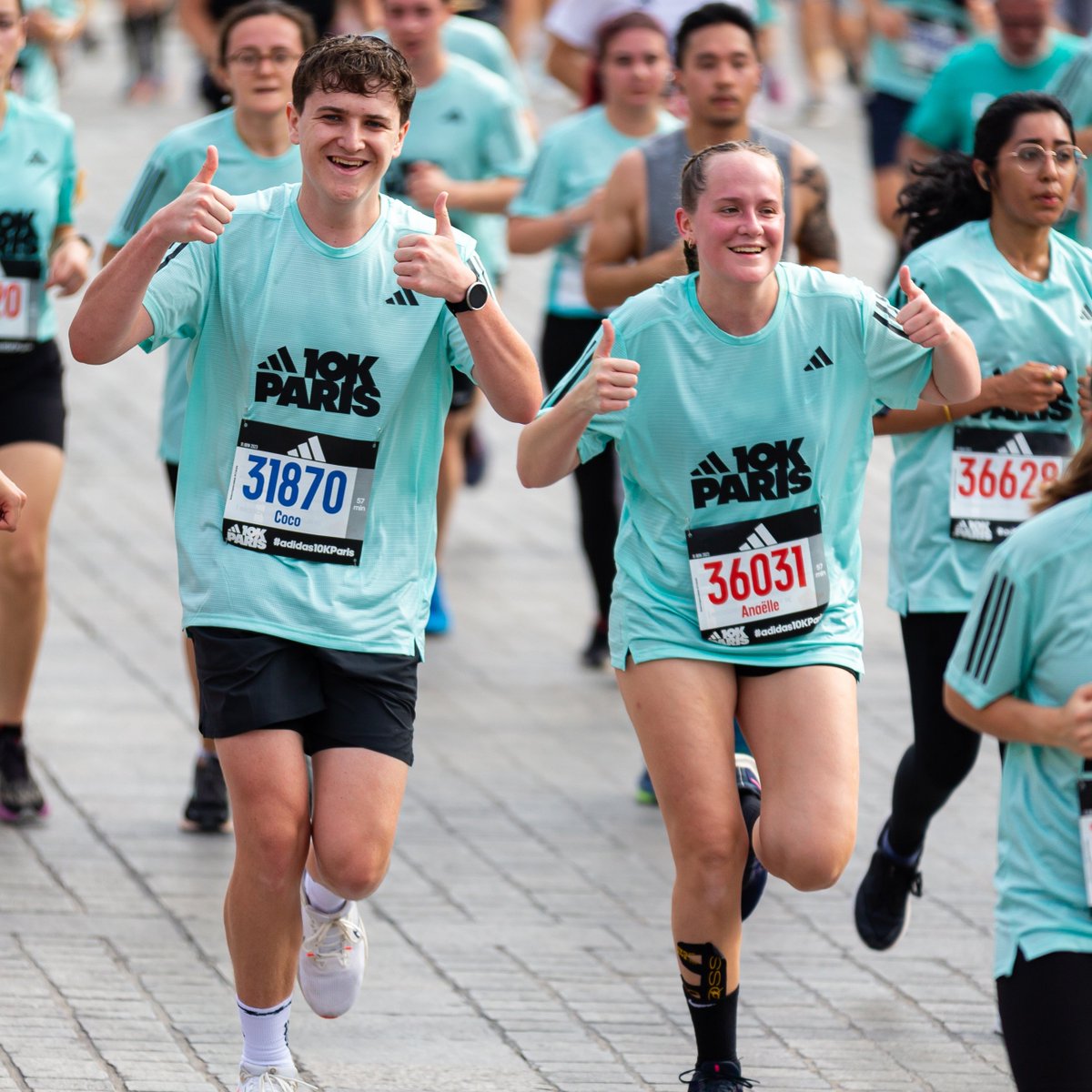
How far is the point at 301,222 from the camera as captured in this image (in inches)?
185

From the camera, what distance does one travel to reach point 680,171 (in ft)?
20.8

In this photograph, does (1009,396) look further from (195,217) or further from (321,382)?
(195,217)

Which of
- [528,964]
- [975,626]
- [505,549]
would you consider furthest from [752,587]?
[505,549]

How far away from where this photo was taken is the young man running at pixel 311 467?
178 inches

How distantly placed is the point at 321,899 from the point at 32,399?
6.70ft

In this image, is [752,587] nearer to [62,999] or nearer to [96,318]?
[96,318]

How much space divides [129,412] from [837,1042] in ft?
25.3

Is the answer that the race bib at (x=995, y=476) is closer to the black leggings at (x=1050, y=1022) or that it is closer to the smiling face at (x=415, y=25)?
the black leggings at (x=1050, y=1022)

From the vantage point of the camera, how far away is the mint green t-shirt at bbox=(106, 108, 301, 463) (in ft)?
20.8

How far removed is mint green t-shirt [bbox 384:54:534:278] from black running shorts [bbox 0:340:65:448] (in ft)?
6.04

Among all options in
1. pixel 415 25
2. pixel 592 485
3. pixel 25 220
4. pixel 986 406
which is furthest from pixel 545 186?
pixel 986 406

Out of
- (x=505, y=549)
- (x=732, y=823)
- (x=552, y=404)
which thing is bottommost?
(x=505, y=549)

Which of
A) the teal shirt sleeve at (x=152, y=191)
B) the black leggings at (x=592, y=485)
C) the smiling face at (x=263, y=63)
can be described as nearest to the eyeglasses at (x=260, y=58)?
the smiling face at (x=263, y=63)

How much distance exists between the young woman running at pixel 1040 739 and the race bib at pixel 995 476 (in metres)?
1.65
